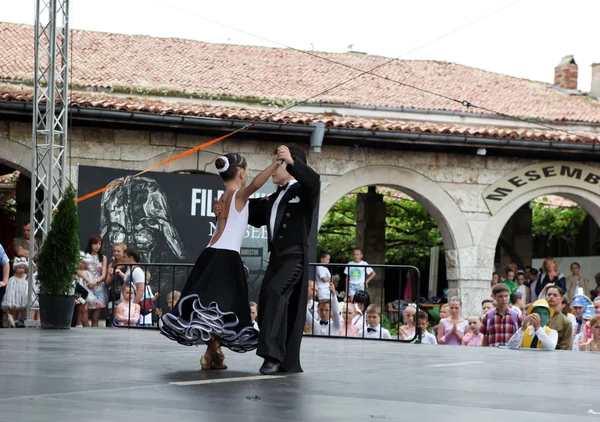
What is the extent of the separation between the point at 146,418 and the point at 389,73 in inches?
909

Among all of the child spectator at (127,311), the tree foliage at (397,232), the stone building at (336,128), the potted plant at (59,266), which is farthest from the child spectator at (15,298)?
the tree foliage at (397,232)

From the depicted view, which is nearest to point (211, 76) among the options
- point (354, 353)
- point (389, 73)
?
point (389, 73)

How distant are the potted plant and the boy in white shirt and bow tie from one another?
301cm

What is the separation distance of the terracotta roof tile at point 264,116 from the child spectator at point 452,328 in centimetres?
659

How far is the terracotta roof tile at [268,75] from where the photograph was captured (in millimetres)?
22922

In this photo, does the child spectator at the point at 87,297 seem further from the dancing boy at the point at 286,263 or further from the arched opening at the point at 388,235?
the arched opening at the point at 388,235

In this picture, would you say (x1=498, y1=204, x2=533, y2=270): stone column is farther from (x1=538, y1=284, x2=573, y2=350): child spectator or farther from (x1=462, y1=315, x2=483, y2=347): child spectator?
(x1=538, y1=284, x2=573, y2=350): child spectator

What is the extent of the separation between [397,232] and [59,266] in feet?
63.5

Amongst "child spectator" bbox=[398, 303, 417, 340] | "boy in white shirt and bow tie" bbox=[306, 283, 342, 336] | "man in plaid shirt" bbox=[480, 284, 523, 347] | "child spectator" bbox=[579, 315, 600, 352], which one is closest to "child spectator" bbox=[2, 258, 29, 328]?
"boy in white shirt and bow tie" bbox=[306, 283, 342, 336]

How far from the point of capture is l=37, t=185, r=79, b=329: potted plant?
1241 centimetres

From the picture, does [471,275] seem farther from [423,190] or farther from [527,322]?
[527,322]

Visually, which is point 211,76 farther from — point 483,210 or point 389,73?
point 483,210

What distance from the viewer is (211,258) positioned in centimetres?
700

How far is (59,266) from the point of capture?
12.4 metres
